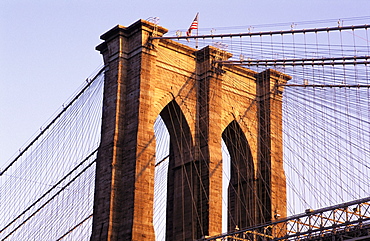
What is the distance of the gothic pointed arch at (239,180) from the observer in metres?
50.4

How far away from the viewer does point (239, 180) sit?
51438 millimetres

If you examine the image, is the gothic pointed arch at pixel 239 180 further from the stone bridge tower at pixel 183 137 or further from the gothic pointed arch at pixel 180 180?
the gothic pointed arch at pixel 180 180

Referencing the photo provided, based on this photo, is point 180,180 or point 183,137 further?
point 183,137

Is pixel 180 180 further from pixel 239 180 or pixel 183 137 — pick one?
pixel 239 180

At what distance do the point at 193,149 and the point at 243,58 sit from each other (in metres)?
6.50

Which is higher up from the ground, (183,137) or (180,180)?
(183,137)

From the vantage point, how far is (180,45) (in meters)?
49.0

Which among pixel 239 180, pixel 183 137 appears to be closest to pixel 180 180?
pixel 183 137

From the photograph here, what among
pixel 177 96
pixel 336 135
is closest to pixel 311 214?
pixel 336 135

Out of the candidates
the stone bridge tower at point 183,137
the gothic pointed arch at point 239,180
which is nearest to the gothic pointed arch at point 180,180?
the stone bridge tower at point 183,137

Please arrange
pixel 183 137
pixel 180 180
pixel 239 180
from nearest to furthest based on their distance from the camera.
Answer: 1. pixel 180 180
2. pixel 183 137
3. pixel 239 180

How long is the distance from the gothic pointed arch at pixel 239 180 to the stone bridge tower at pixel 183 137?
A: 0.06 m

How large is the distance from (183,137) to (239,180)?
17.3 ft

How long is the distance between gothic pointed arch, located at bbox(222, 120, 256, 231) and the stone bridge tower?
0.06 metres
